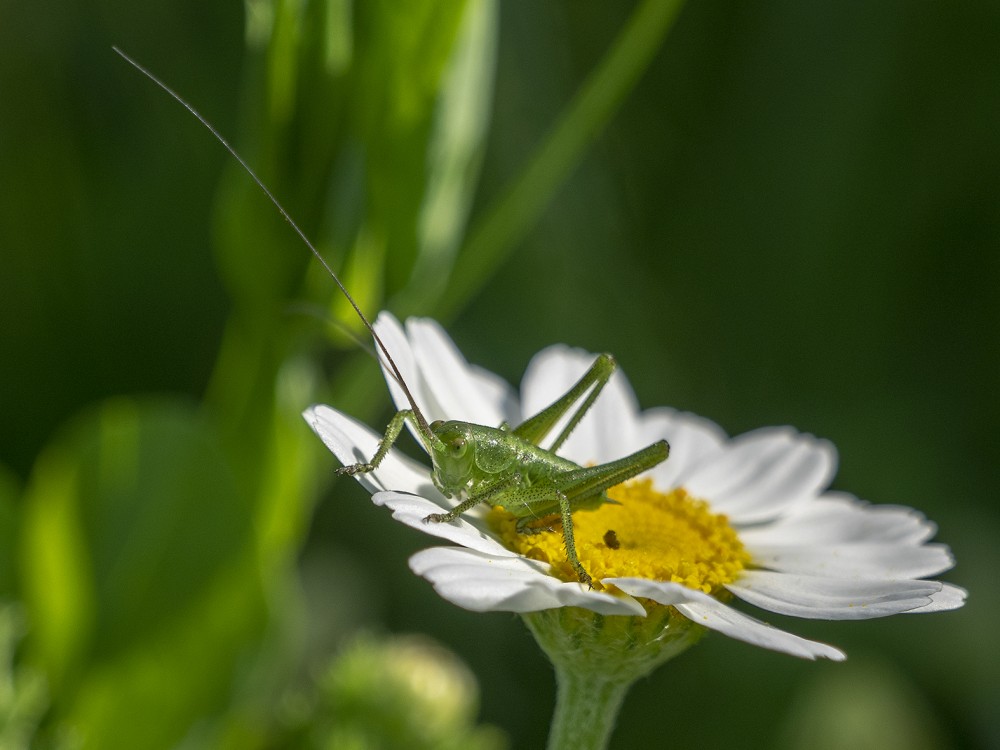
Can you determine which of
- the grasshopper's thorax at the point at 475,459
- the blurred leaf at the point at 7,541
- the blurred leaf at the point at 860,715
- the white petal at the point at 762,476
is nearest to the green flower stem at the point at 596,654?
the grasshopper's thorax at the point at 475,459

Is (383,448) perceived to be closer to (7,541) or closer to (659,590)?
(659,590)

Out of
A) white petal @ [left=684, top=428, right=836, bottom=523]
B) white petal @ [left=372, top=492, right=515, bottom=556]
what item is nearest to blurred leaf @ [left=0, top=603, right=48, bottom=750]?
white petal @ [left=372, top=492, right=515, bottom=556]

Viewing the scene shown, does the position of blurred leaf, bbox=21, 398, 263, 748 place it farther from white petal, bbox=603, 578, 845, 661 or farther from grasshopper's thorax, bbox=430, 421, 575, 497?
white petal, bbox=603, 578, 845, 661

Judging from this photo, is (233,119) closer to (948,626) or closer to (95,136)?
(95,136)

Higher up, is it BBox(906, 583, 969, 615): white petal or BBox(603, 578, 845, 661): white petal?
BBox(906, 583, 969, 615): white petal

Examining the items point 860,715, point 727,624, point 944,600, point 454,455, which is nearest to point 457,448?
point 454,455

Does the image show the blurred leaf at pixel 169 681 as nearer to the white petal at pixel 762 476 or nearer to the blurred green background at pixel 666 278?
the blurred green background at pixel 666 278
